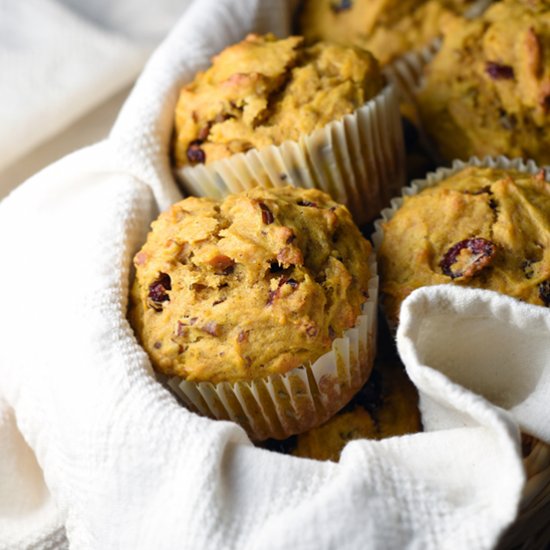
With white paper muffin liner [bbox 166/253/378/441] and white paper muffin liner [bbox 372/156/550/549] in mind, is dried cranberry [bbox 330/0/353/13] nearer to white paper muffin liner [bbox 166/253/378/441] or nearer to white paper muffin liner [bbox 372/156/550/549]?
white paper muffin liner [bbox 372/156/550/549]

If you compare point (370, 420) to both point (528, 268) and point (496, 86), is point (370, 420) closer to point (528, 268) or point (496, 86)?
point (528, 268)

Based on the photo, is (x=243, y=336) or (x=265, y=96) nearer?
(x=243, y=336)

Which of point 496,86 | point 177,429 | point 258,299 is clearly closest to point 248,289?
point 258,299

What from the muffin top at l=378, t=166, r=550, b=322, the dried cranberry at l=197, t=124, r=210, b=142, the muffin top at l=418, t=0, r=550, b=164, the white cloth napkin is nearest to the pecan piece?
the white cloth napkin

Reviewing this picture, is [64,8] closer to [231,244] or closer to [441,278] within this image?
[231,244]

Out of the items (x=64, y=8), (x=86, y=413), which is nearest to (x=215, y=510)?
(x=86, y=413)

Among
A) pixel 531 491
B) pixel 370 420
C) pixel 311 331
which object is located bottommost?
pixel 370 420

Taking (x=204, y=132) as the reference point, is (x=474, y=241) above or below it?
below
